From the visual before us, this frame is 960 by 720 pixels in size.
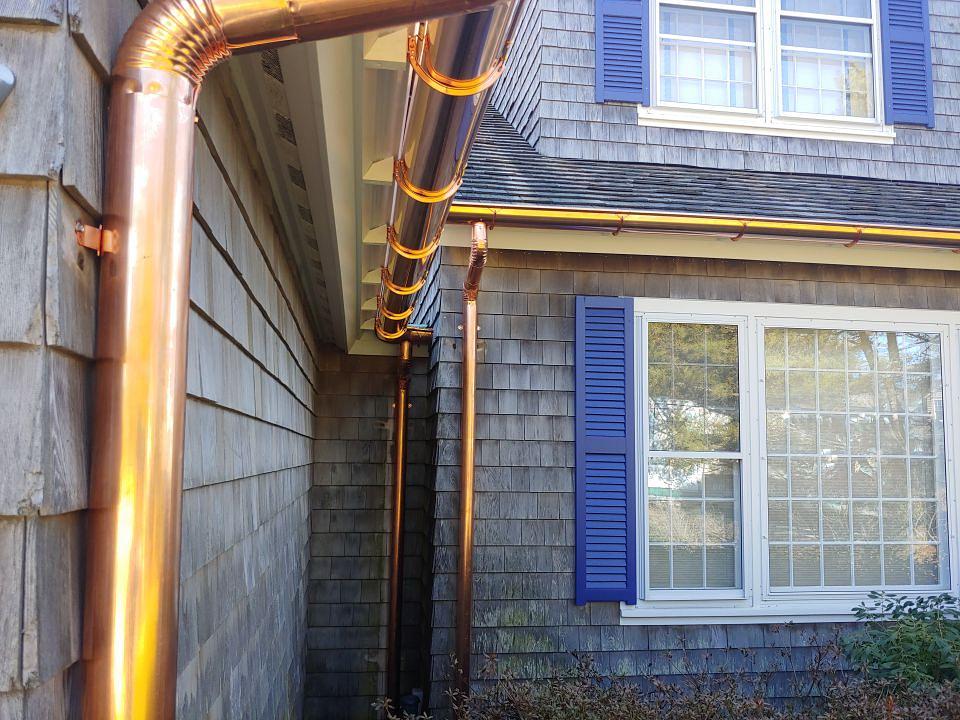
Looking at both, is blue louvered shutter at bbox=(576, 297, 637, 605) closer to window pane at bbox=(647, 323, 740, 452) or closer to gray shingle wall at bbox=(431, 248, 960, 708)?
gray shingle wall at bbox=(431, 248, 960, 708)

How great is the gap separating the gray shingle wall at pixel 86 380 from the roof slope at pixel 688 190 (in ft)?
5.85

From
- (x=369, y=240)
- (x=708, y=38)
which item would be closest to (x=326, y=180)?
(x=369, y=240)

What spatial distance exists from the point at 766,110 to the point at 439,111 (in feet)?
13.9

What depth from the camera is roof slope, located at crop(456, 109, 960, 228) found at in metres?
4.41

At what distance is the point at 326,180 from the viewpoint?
2.40 m

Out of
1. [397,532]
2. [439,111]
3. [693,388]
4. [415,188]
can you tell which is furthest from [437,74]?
[397,532]

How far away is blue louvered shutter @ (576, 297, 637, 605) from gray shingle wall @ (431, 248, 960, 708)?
→ 7cm

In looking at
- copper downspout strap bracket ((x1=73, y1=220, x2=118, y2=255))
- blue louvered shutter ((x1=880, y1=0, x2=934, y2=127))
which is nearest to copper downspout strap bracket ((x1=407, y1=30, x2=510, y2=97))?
copper downspout strap bracket ((x1=73, y1=220, x2=118, y2=255))

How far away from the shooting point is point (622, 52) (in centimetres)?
523

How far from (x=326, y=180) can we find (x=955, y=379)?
4021 mm

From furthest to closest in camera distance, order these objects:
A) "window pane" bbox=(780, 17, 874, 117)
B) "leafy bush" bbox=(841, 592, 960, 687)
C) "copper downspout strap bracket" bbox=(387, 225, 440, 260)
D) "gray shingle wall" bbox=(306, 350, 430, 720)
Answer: "gray shingle wall" bbox=(306, 350, 430, 720), "window pane" bbox=(780, 17, 874, 117), "leafy bush" bbox=(841, 592, 960, 687), "copper downspout strap bracket" bbox=(387, 225, 440, 260)

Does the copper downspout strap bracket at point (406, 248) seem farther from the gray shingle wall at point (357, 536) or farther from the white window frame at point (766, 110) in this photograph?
the gray shingle wall at point (357, 536)

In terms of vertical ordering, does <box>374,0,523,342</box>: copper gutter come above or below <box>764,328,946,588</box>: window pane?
above

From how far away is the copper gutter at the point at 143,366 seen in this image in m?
0.90
